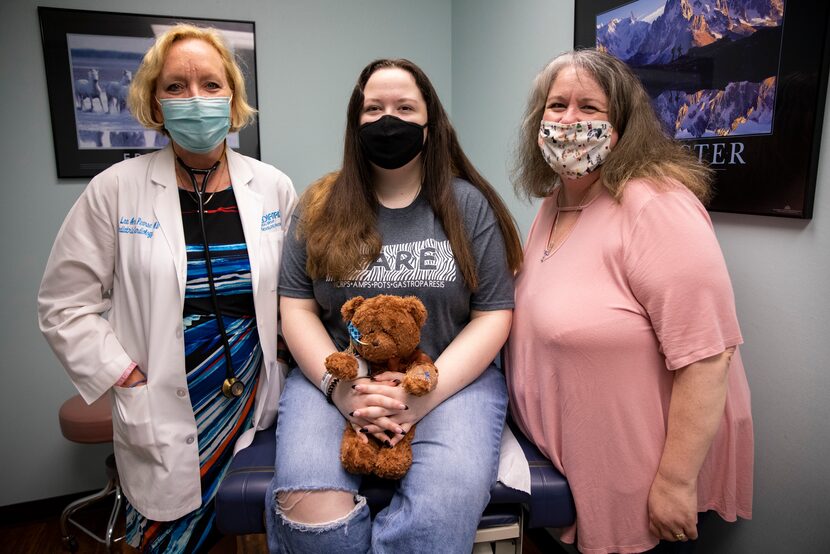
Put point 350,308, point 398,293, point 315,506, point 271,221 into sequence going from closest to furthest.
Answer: point 315,506 → point 350,308 → point 398,293 → point 271,221

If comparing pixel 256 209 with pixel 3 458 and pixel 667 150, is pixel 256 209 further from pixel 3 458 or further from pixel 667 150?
pixel 3 458

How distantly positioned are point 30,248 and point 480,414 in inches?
82.6

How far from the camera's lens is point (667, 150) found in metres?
1.24

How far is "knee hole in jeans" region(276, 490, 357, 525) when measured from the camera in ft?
3.61

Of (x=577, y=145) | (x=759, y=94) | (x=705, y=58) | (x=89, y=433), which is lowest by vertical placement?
(x=89, y=433)

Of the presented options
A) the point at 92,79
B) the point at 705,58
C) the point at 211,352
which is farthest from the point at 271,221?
the point at 92,79

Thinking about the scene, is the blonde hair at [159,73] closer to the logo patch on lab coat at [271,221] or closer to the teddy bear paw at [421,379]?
the logo patch on lab coat at [271,221]

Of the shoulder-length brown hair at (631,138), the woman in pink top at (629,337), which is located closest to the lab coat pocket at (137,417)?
the woman in pink top at (629,337)

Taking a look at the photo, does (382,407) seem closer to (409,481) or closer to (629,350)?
(409,481)

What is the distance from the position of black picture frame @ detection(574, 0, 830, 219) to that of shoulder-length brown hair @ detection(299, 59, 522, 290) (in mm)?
541

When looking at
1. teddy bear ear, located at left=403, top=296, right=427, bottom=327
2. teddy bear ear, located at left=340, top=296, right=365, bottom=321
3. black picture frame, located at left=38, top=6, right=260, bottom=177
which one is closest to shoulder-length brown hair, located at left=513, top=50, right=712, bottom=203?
teddy bear ear, located at left=403, top=296, right=427, bottom=327

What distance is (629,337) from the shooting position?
3.72ft

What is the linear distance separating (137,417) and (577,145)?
127 centimetres

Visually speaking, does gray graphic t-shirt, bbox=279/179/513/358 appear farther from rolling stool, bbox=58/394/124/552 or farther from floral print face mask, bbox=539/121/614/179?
rolling stool, bbox=58/394/124/552
